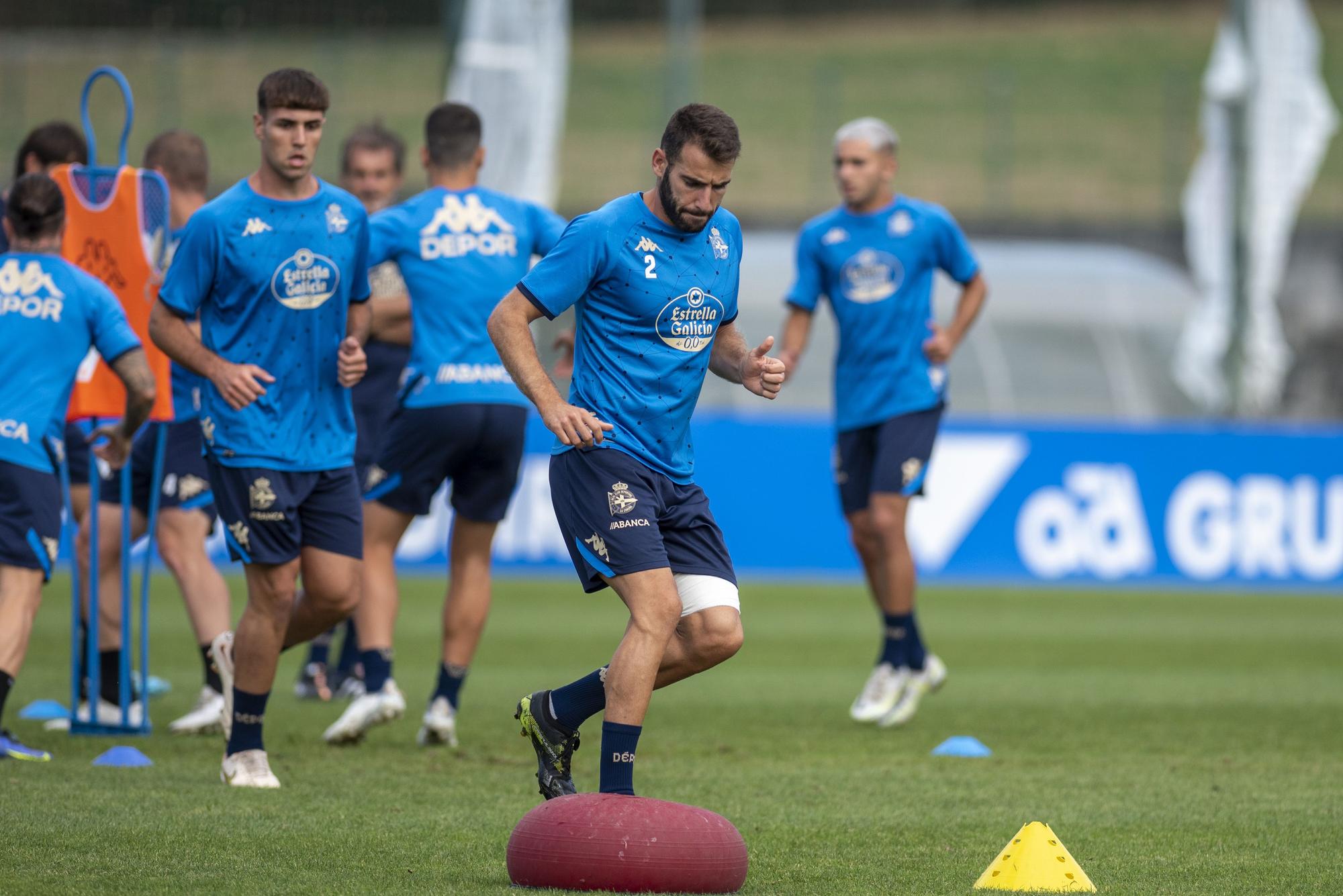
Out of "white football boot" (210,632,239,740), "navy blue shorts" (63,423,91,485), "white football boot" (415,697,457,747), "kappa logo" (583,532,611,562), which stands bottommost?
"white football boot" (415,697,457,747)

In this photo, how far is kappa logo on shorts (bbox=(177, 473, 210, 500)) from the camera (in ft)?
25.7

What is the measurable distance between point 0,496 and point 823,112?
20.8 metres

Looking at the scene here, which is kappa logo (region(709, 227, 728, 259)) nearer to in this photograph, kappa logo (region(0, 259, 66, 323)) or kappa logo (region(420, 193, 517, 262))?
kappa logo (region(420, 193, 517, 262))

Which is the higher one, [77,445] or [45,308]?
[45,308]

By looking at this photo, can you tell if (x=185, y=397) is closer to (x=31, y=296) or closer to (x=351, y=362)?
(x=31, y=296)

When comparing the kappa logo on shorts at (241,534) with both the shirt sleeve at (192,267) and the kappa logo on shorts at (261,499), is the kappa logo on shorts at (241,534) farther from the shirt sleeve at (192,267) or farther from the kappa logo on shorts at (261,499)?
the shirt sleeve at (192,267)

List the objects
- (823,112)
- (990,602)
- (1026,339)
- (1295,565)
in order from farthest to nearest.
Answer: (823,112)
(1026,339)
(1295,565)
(990,602)

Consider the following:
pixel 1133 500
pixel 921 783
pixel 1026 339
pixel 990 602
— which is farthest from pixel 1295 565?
pixel 921 783

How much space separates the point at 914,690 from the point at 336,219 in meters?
3.77

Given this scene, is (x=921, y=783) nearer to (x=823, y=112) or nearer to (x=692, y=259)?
(x=692, y=259)

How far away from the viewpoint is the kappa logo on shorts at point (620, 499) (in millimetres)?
5254

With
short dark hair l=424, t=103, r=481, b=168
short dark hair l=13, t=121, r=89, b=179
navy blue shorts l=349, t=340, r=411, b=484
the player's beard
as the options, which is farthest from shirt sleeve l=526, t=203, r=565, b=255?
the player's beard

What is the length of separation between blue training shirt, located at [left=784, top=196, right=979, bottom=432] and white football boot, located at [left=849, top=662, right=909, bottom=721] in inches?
47.6

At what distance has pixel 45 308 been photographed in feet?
21.3
